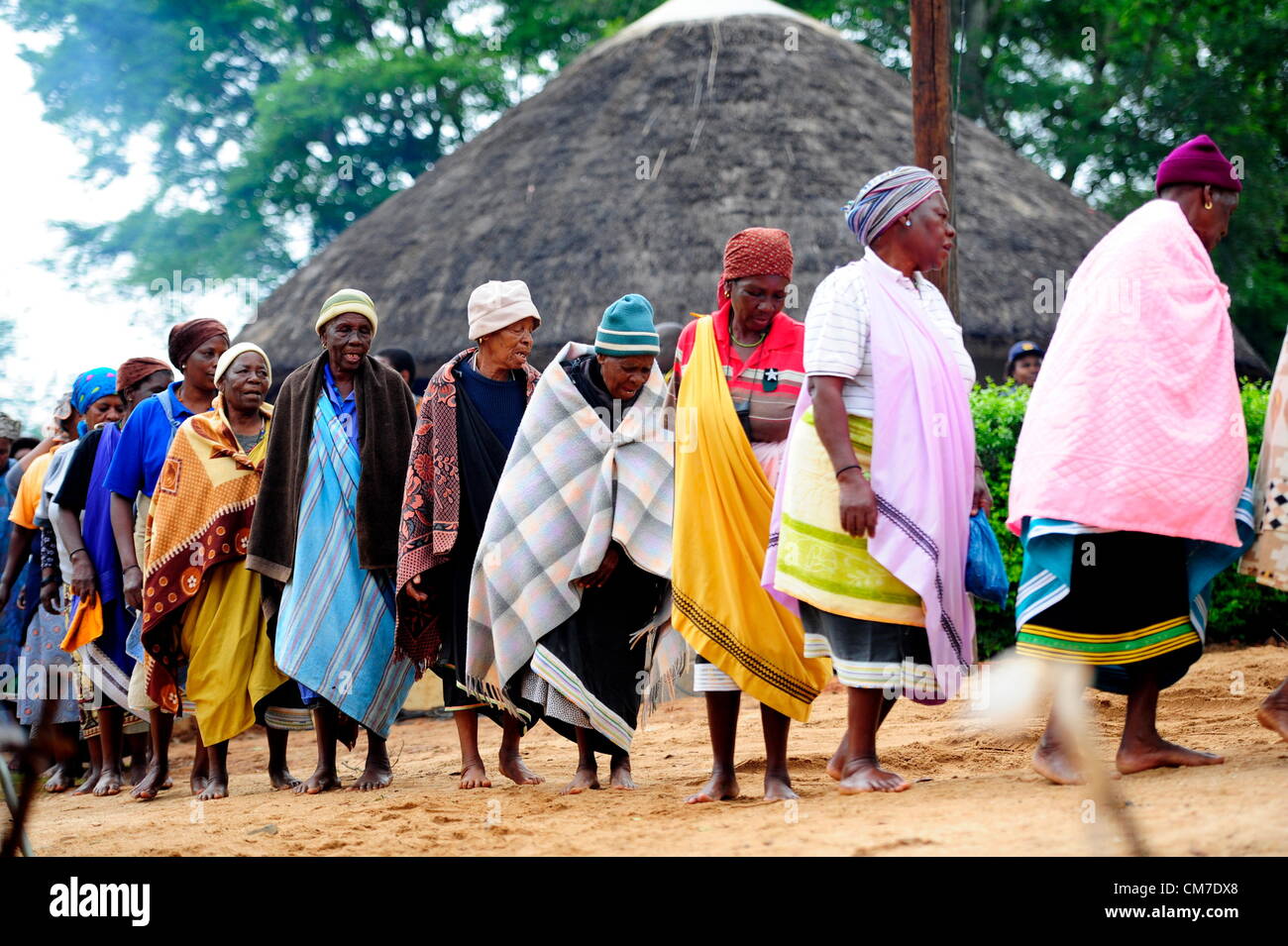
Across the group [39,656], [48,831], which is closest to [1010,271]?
[39,656]

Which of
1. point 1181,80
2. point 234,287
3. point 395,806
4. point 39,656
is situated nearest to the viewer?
point 395,806

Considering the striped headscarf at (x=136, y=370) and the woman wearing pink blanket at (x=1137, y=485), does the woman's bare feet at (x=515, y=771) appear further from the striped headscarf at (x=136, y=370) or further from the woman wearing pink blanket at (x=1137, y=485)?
the striped headscarf at (x=136, y=370)

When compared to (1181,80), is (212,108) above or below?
above

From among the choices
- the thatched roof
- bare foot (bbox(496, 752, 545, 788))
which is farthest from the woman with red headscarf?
the thatched roof

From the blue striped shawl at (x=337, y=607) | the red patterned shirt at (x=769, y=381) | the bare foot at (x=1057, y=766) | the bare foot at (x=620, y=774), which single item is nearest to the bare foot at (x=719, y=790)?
the bare foot at (x=620, y=774)

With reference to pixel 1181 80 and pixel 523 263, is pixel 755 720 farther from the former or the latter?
pixel 1181 80

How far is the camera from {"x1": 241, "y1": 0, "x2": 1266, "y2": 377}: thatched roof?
13.7 m

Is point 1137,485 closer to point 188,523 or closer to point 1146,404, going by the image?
point 1146,404

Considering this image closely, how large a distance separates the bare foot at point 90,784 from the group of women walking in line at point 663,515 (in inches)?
1.0

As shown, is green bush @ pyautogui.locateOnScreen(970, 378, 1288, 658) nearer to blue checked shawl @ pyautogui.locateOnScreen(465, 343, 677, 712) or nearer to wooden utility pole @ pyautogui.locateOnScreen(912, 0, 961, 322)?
wooden utility pole @ pyautogui.locateOnScreen(912, 0, 961, 322)

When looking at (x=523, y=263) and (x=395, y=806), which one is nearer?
(x=395, y=806)

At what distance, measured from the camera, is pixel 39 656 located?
8250 millimetres

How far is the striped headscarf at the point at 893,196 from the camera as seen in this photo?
491 centimetres

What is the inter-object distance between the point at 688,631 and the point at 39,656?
4.73m
